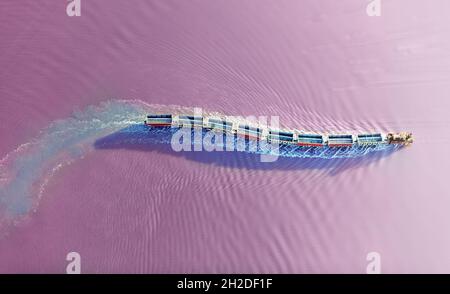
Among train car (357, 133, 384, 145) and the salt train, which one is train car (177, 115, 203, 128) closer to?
the salt train

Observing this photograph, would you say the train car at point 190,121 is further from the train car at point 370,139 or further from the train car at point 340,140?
the train car at point 370,139

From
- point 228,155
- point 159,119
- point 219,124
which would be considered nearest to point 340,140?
point 228,155

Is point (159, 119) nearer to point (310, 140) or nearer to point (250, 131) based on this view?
point (250, 131)

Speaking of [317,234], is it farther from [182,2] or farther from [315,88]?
[182,2]

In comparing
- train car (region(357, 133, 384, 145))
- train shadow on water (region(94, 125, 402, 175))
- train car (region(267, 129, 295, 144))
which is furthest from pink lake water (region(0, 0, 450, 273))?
train car (region(267, 129, 295, 144))

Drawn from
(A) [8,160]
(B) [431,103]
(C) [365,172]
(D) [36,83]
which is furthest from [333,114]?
(A) [8,160]
